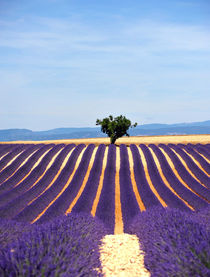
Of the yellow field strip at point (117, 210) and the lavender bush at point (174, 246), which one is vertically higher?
the lavender bush at point (174, 246)

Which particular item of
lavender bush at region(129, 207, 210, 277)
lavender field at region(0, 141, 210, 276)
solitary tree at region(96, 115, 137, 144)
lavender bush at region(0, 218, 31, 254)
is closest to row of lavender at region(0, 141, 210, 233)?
lavender field at region(0, 141, 210, 276)

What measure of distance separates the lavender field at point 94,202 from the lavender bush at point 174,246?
28mm

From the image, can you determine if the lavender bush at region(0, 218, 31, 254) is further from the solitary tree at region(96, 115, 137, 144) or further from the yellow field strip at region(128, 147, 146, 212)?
the solitary tree at region(96, 115, 137, 144)

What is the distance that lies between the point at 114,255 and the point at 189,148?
19.6 m

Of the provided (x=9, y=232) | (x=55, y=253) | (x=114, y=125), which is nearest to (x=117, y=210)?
(x=9, y=232)

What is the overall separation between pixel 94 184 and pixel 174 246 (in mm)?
10788

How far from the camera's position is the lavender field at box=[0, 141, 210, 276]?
576 cm

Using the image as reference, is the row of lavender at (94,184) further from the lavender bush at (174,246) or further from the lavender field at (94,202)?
the lavender bush at (174,246)

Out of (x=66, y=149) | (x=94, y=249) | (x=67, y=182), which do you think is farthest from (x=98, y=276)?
(x=66, y=149)

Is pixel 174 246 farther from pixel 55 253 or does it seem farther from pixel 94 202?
pixel 94 202

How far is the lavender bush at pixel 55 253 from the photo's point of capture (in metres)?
4.96

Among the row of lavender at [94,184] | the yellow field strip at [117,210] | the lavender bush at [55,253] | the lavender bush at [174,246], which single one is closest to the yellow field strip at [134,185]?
the row of lavender at [94,184]

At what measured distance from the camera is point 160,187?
16125 millimetres

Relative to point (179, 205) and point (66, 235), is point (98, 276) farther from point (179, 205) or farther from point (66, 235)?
point (179, 205)
